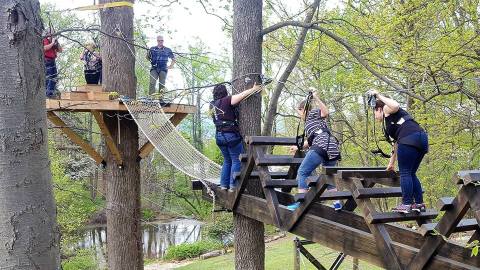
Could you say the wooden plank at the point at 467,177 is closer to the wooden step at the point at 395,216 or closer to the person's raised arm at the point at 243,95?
the wooden step at the point at 395,216

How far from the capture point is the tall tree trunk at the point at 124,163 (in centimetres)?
524

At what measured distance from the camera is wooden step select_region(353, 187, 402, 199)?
2.83 m

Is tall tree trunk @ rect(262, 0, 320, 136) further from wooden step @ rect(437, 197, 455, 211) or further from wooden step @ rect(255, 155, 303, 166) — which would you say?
wooden step @ rect(437, 197, 455, 211)

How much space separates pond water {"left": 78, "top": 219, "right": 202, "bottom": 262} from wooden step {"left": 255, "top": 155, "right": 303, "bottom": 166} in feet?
43.4

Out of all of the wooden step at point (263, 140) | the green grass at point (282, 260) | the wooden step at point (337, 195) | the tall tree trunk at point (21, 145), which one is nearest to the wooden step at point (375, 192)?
the wooden step at point (337, 195)

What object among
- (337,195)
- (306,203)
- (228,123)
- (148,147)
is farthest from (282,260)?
(306,203)

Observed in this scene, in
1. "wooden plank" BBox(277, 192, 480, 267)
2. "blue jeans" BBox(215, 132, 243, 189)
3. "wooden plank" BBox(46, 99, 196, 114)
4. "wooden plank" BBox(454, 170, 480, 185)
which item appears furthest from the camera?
"wooden plank" BBox(46, 99, 196, 114)

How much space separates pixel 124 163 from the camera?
5.29 metres

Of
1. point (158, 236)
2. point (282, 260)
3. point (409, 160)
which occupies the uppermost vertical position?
point (409, 160)

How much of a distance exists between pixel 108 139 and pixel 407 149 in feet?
10.9

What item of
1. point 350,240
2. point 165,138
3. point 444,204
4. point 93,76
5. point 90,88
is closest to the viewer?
point 444,204

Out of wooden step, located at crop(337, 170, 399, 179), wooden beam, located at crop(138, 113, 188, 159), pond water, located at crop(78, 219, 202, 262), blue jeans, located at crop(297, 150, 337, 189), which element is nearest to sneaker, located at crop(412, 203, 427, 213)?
wooden step, located at crop(337, 170, 399, 179)

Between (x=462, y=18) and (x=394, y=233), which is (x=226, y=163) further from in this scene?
(x=462, y=18)

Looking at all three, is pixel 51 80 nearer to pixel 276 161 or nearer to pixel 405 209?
pixel 276 161
